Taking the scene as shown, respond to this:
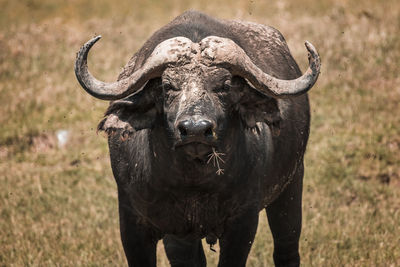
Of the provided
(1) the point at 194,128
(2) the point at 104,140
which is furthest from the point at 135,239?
(2) the point at 104,140

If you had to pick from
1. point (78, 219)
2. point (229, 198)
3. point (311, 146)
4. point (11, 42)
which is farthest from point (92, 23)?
point (229, 198)

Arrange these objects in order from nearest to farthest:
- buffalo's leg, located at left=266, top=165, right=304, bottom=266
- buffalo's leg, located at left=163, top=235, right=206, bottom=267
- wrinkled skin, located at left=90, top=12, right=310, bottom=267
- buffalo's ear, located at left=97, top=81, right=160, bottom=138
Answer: wrinkled skin, located at left=90, top=12, right=310, bottom=267 → buffalo's ear, located at left=97, top=81, right=160, bottom=138 → buffalo's leg, located at left=163, top=235, right=206, bottom=267 → buffalo's leg, located at left=266, top=165, right=304, bottom=266

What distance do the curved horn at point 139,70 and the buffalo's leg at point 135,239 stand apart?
3.30ft

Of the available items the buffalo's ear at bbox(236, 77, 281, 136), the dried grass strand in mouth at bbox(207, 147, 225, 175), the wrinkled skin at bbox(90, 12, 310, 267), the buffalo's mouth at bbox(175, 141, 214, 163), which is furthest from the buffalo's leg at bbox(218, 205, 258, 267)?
the buffalo's mouth at bbox(175, 141, 214, 163)

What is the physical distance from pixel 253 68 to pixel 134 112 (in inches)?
32.9

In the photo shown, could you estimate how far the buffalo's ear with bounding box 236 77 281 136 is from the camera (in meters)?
5.49

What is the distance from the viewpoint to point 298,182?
743 cm

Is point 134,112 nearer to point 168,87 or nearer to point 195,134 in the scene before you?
point 168,87

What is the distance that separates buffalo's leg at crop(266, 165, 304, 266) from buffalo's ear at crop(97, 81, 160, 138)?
2130 mm

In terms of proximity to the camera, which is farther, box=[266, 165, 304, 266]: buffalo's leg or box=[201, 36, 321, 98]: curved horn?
box=[266, 165, 304, 266]: buffalo's leg

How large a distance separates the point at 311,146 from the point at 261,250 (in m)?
3.40

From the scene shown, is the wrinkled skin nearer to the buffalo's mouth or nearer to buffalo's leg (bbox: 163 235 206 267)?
the buffalo's mouth

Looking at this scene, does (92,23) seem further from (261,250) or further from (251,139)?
(251,139)

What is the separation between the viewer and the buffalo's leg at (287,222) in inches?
289
